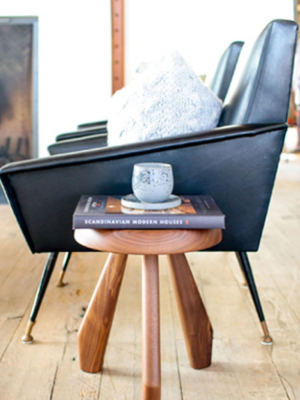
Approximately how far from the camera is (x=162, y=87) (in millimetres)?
1361

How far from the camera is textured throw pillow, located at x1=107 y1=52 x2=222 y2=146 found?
134cm

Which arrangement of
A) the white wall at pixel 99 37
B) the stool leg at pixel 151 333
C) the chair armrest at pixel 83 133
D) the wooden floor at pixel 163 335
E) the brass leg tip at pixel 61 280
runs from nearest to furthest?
the stool leg at pixel 151 333, the wooden floor at pixel 163 335, the brass leg tip at pixel 61 280, the chair armrest at pixel 83 133, the white wall at pixel 99 37

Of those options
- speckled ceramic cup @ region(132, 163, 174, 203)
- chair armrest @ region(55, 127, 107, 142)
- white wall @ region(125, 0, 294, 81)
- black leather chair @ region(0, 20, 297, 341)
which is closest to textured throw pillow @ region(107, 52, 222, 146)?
black leather chair @ region(0, 20, 297, 341)

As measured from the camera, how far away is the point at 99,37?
3.99m

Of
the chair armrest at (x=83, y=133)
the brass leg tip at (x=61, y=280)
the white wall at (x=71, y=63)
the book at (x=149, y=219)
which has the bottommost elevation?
the brass leg tip at (x=61, y=280)

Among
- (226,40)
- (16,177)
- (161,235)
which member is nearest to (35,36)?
(226,40)

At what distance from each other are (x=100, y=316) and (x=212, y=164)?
0.49 m

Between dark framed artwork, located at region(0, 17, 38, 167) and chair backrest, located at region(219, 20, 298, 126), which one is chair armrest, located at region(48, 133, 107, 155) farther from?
dark framed artwork, located at region(0, 17, 38, 167)

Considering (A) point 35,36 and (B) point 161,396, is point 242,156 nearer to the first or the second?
(B) point 161,396

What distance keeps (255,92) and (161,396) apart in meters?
0.80

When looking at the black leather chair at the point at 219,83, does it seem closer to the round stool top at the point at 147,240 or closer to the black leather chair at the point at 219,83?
the black leather chair at the point at 219,83

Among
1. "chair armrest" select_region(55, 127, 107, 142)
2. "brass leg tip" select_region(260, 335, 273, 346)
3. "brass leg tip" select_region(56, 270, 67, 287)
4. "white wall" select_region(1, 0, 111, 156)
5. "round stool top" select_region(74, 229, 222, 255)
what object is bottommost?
"brass leg tip" select_region(260, 335, 273, 346)

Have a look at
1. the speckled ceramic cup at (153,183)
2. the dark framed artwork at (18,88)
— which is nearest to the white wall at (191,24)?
the dark framed artwork at (18,88)

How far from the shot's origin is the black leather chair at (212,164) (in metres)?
1.21
